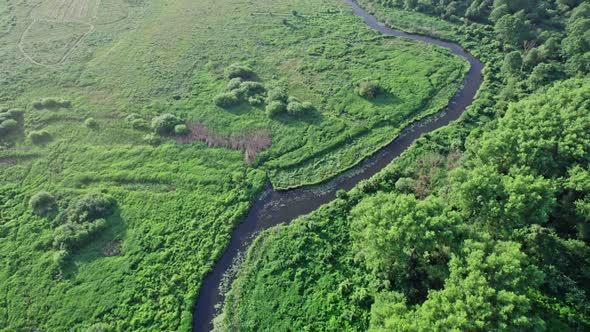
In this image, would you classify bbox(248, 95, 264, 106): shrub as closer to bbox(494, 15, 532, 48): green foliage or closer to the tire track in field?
the tire track in field

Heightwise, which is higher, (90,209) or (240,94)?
(240,94)

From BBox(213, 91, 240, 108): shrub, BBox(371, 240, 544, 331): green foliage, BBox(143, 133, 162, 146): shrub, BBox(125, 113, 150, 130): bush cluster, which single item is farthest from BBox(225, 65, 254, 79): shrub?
BBox(371, 240, 544, 331): green foliage

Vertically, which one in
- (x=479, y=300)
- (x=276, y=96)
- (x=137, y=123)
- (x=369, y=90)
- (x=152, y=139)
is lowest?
(x=152, y=139)

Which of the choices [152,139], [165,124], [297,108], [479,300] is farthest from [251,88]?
[479,300]

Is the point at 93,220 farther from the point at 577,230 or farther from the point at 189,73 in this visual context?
the point at 577,230

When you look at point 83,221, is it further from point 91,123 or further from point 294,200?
point 294,200
